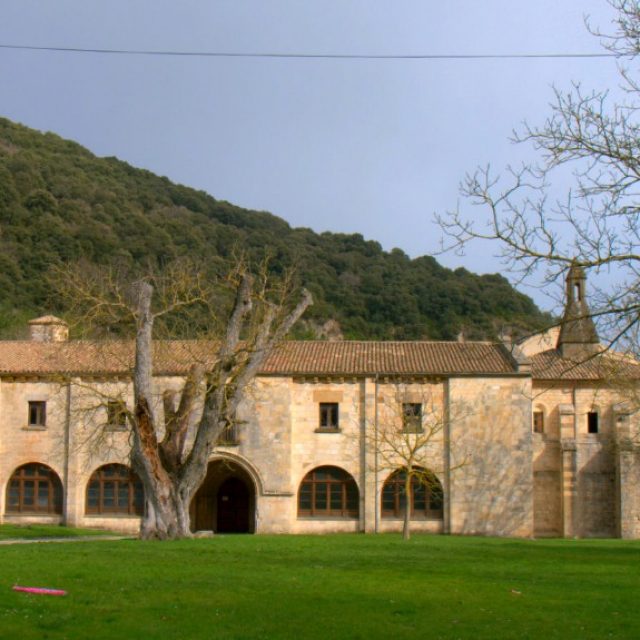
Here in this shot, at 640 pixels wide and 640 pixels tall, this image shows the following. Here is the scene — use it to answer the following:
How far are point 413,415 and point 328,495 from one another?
16.7 feet

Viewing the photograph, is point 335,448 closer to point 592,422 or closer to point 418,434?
point 418,434

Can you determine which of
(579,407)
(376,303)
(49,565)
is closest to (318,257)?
(376,303)

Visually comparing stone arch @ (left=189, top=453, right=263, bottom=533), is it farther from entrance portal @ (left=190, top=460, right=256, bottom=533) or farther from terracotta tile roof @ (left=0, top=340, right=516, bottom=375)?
terracotta tile roof @ (left=0, top=340, right=516, bottom=375)

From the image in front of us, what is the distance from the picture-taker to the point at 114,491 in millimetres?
42750

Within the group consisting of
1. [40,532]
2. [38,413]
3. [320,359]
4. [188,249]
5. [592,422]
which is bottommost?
[40,532]

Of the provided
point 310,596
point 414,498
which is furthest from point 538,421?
point 310,596

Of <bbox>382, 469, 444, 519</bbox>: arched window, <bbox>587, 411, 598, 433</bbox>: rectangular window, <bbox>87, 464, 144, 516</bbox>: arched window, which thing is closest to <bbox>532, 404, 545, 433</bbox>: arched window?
<bbox>587, 411, 598, 433</bbox>: rectangular window

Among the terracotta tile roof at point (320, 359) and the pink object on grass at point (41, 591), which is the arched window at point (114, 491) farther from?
the pink object on grass at point (41, 591)

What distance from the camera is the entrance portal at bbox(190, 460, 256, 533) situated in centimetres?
4459

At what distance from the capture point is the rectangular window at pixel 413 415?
134 ft

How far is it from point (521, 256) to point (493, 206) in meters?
0.75

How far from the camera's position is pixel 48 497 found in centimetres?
4275

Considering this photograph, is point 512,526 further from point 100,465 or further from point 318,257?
point 318,257

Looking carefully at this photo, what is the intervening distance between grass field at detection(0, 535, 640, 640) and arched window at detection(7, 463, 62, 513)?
67.9 feet
